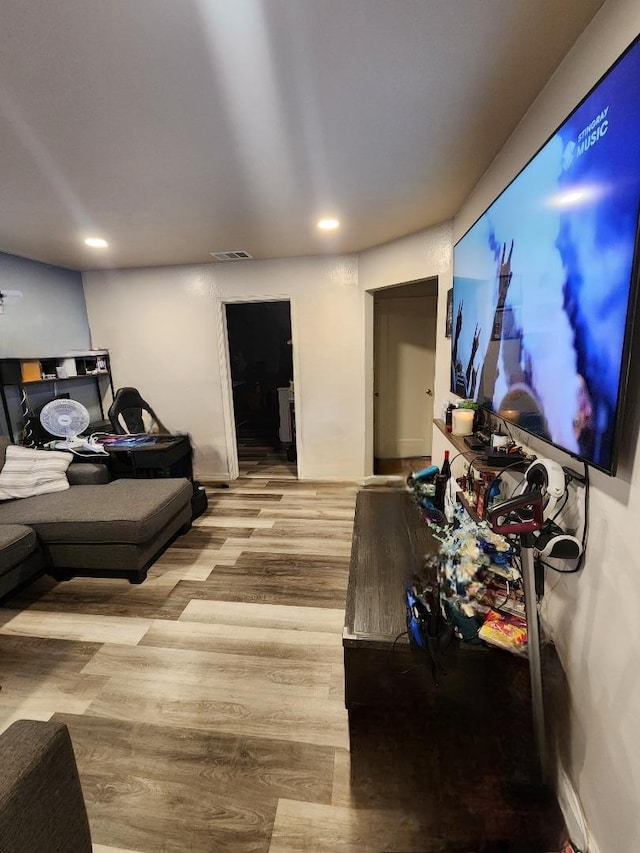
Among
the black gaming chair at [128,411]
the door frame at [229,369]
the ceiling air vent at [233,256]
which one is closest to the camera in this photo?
the ceiling air vent at [233,256]

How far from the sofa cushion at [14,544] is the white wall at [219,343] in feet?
6.86

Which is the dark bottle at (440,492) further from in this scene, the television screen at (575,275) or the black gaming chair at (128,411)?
the black gaming chair at (128,411)

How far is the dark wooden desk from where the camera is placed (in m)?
1.10

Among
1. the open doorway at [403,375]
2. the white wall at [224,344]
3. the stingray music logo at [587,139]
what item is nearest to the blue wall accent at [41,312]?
the white wall at [224,344]

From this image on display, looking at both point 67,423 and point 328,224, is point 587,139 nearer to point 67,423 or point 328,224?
point 328,224

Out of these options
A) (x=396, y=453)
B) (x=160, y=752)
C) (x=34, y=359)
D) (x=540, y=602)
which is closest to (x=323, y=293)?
(x=396, y=453)

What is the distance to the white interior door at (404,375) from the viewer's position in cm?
429

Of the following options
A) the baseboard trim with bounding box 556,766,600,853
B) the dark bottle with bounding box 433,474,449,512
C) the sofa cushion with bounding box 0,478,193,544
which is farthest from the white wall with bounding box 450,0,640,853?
the sofa cushion with bounding box 0,478,193,544

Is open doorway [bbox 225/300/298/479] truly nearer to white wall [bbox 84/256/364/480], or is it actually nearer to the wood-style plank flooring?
white wall [bbox 84/256/364/480]

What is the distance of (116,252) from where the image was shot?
3.15 meters

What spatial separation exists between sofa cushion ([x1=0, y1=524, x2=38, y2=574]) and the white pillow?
1.56 ft

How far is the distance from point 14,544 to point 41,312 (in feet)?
7.73

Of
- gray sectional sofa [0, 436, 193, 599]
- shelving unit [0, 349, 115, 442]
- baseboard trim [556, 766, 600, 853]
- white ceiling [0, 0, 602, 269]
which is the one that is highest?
white ceiling [0, 0, 602, 269]

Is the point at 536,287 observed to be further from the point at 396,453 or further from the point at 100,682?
the point at 396,453
